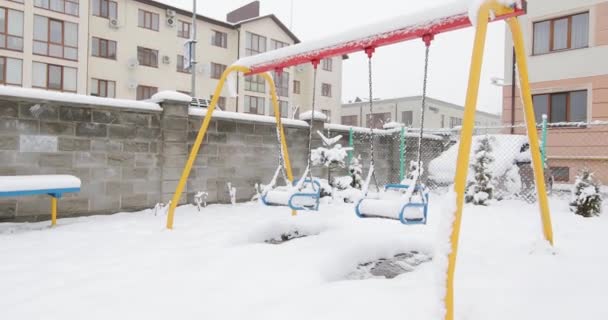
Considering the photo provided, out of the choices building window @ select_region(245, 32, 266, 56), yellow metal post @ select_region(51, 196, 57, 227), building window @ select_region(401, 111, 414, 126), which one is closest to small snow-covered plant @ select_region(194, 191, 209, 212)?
yellow metal post @ select_region(51, 196, 57, 227)

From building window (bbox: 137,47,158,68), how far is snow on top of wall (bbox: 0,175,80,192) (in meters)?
20.3

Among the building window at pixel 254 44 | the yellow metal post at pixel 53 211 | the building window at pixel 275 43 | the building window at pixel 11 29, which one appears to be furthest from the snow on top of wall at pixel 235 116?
the building window at pixel 275 43

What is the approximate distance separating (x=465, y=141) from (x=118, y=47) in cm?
2329

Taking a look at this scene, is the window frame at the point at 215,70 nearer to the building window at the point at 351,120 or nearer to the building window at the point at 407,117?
the building window at the point at 351,120

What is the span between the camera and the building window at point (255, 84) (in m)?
26.8

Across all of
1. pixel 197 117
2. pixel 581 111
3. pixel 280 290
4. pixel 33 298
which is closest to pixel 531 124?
pixel 280 290

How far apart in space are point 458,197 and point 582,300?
0.98m

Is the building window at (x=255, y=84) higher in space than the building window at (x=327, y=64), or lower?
lower

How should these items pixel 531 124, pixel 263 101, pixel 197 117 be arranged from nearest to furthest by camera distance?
pixel 531 124 → pixel 197 117 → pixel 263 101

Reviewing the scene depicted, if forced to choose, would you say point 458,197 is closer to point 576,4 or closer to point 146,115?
point 146,115

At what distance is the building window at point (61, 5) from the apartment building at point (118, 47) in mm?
44

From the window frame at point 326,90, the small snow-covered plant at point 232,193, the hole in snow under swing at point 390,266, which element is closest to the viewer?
the hole in snow under swing at point 390,266

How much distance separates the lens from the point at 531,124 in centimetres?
315

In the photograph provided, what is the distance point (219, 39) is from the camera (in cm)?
2559
